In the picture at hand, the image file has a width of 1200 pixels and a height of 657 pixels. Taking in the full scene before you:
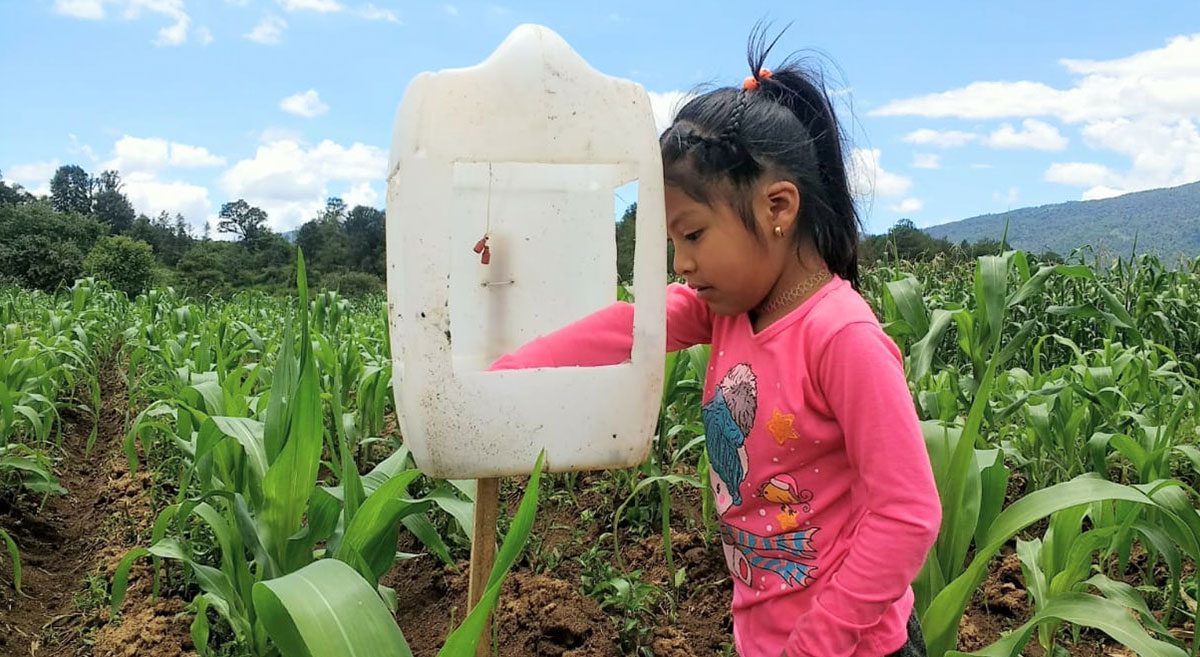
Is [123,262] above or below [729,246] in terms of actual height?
above

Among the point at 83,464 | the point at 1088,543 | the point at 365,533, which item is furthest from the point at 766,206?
the point at 83,464

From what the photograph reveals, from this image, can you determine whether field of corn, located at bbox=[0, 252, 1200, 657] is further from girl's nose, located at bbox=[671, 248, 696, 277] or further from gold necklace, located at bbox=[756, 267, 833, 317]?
girl's nose, located at bbox=[671, 248, 696, 277]

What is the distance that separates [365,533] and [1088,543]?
1224mm

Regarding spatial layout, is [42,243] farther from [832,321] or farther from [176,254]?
[832,321]

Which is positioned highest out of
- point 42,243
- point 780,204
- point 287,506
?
point 42,243

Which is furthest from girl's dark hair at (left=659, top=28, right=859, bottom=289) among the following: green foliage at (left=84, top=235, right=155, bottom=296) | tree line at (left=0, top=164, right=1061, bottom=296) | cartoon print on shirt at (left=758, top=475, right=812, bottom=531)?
green foliage at (left=84, top=235, right=155, bottom=296)

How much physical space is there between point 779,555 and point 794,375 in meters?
0.25

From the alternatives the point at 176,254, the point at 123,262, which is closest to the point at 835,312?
the point at 123,262

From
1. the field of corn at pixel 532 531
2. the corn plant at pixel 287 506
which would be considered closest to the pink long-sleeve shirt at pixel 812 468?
the field of corn at pixel 532 531

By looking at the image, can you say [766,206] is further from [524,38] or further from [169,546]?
[169,546]

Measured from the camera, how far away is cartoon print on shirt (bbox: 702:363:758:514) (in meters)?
1.17

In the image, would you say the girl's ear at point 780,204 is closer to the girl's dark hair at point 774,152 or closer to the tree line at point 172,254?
the girl's dark hair at point 774,152

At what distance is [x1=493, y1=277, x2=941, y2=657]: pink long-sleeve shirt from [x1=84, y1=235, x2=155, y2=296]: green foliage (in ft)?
120

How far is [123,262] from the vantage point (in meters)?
37.7
